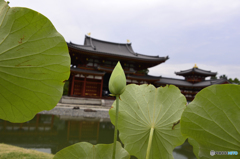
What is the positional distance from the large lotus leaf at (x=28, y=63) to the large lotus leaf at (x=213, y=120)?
0.20 m

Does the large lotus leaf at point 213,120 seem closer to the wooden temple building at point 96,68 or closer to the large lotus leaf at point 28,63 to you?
the large lotus leaf at point 28,63

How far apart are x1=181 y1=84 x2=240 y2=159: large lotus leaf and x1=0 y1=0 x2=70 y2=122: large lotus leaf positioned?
0.20 m

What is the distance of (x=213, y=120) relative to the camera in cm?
21

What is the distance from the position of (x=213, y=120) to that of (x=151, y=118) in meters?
0.13

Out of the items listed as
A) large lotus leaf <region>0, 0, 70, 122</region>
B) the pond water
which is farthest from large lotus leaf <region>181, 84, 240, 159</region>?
the pond water

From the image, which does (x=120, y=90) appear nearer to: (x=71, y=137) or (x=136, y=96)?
(x=136, y=96)

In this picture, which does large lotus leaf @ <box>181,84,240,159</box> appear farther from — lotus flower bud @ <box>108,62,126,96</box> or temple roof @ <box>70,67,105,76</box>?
temple roof @ <box>70,67,105,76</box>

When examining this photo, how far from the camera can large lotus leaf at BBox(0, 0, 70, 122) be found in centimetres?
22

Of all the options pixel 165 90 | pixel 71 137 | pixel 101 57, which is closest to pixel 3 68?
pixel 165 90

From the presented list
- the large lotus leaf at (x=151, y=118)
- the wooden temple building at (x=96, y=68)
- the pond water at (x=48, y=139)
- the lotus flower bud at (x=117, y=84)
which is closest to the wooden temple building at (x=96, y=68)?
the wooden temple building at (x=96, y=68)

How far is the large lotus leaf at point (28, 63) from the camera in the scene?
0.22 meters

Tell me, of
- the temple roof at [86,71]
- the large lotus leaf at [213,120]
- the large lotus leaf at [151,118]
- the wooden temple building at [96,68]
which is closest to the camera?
the large lotus leaf at [213,120]

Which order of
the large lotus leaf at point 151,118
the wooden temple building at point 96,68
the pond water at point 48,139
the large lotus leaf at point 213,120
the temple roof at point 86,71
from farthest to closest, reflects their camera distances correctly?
1. the wooden temple building at point 96,68
2. the temple roof at point 86,71
3. the pond water at point 48,139
4. the large lotus leaf at point 151,118
5. the large lotus leaf at point 213,120

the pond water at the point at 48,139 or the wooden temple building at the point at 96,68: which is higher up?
the wooden temple building at the point at 96,68
